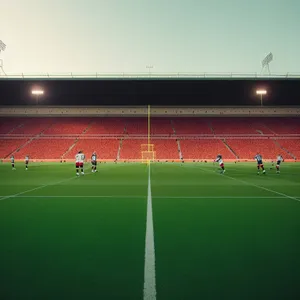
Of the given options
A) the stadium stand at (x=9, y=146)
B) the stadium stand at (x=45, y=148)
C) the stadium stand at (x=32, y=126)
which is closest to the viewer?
the stadium stand at (x=45, y=148)

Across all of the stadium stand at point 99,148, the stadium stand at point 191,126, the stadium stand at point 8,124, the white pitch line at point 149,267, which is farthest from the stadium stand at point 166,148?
the white pitch line at point 149,267

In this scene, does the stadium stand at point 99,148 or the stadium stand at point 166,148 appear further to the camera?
the stadium stand at point 166,148

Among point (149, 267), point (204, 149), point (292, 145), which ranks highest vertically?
point (292, 145)

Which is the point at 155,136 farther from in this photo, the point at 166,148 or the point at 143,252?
the point at 143,252

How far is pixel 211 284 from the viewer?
2.72 m

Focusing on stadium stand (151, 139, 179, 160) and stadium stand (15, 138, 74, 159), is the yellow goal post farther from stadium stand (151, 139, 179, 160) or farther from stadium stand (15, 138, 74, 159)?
stadium stand (15, 138, 74, 159)

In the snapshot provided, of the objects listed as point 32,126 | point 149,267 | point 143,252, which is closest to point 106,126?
point 32,126

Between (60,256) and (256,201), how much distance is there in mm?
6166

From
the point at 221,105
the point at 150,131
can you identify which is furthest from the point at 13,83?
the point at 221,105

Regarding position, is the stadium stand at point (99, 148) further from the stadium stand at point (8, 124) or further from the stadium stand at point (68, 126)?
the stadium stand at point (8, 124)

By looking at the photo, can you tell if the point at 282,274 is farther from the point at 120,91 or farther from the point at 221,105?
the point at 221,105

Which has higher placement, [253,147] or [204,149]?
[253,147]

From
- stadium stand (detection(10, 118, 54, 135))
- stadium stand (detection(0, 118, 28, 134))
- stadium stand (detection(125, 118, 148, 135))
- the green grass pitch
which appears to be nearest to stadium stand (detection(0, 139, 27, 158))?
stadium stand (detection(10, 118, 54, 135))

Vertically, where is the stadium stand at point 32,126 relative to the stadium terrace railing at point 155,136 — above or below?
above
